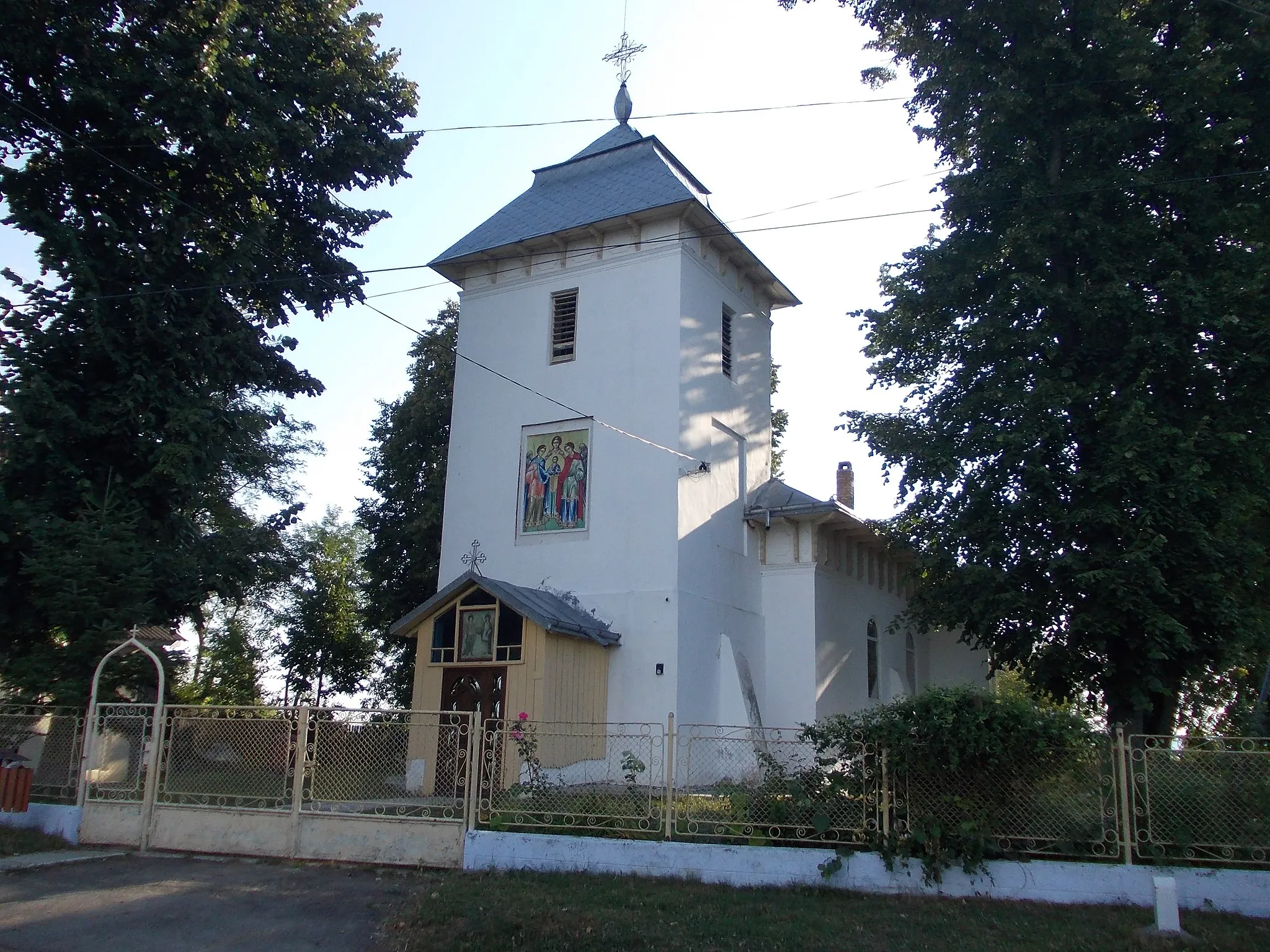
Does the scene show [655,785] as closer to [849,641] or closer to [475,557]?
[475,557]

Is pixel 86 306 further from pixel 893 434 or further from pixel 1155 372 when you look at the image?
pixel 1155 372

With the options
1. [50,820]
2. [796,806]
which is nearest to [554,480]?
[50,820]

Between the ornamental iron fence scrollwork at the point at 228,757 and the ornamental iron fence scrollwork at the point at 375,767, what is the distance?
1.06ft

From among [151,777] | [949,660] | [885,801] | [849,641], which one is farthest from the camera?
[949,660]

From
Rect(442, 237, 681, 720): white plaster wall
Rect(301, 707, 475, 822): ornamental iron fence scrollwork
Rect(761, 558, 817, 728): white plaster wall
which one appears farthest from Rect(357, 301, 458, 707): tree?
Rect(301, 707, 475, 822): ornamental iron fence scrollwork

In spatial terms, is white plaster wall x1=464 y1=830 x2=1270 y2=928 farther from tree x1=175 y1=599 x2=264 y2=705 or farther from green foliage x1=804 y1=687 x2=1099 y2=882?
tree x1=175 y1=599 x2=264 y2=705

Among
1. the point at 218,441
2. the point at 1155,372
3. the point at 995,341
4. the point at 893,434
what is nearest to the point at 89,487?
the point at 218,441

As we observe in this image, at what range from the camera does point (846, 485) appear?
88.7 feet

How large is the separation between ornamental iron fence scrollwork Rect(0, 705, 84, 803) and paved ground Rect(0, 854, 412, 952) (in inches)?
72.7

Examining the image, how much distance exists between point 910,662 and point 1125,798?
18.8m

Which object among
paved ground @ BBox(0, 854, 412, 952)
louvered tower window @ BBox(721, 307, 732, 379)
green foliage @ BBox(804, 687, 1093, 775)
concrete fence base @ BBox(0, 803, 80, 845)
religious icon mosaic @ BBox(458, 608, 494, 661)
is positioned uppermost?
louvered tower window @ BBox(721, 307, 732, 379)

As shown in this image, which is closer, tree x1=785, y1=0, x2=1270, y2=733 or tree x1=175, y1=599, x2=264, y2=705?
tree x1=785, y1=0, x2=1270, y2=733

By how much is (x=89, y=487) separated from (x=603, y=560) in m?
8.72

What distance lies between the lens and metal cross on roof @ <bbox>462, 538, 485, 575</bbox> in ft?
66.2
